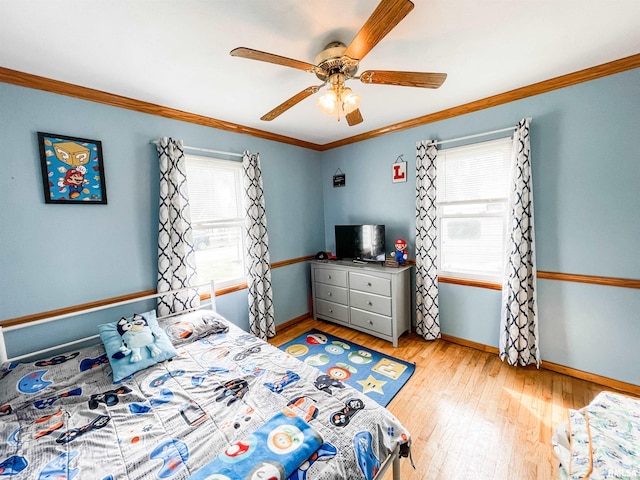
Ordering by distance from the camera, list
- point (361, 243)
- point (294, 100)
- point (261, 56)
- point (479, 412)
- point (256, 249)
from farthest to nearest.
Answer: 1. point (361, 243)
2. point (256, 249)
3. point (479, 412)
4. point (294, 100)
5. point (261, 56)

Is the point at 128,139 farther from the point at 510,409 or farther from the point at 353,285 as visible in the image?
the point at 510,409

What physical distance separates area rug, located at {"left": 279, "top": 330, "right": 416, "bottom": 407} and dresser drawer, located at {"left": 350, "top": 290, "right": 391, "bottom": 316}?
0.43m

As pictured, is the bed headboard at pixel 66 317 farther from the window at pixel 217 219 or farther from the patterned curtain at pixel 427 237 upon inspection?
the patterned curtain at pixel 427 237

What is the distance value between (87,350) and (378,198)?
3109mm

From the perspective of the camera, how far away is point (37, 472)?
101 centimetres

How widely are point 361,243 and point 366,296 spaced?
2.18 feet

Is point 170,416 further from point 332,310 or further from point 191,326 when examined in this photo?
point 332,310

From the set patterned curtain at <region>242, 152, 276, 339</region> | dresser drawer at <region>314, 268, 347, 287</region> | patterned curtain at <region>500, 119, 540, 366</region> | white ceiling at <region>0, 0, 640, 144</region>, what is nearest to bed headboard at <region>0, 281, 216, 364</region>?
patterned curtain at <region>242, 152, 276, 339</region>

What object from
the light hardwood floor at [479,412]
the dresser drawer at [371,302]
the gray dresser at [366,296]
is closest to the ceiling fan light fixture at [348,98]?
the gray dresser at [366,296]

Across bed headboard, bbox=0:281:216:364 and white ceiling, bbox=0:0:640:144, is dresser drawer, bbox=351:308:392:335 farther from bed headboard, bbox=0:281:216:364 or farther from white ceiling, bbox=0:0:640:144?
white ceiling, bbox=0:0:640:144

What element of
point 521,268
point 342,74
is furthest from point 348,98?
point 521,268

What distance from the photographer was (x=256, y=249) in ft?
9.73

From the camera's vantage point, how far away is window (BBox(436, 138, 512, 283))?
8.23ft

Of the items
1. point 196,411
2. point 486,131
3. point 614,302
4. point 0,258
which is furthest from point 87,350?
point 614,302
